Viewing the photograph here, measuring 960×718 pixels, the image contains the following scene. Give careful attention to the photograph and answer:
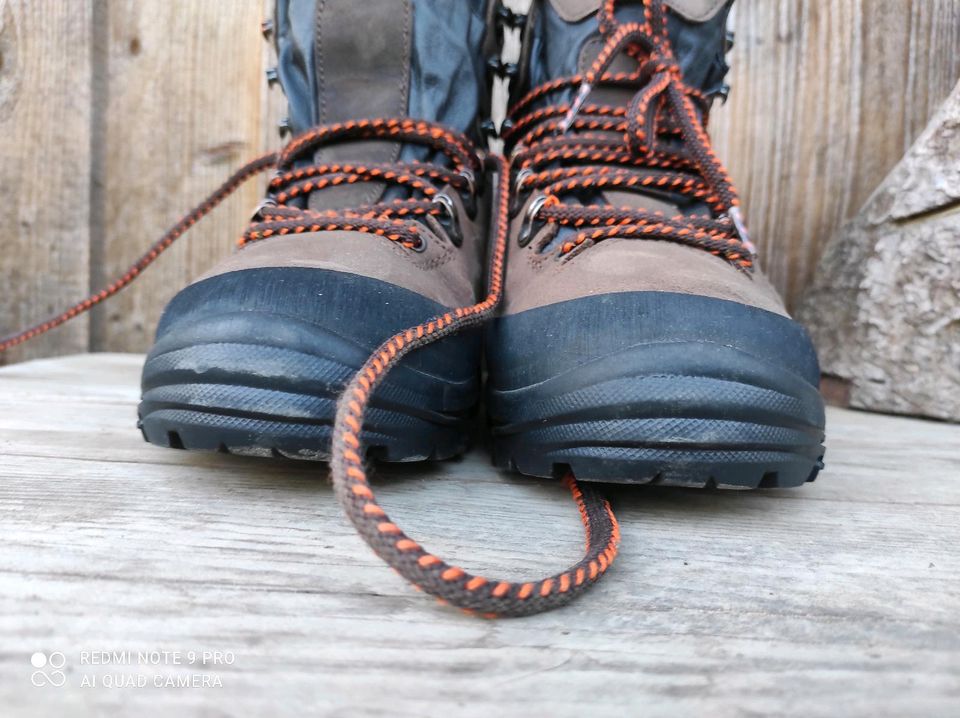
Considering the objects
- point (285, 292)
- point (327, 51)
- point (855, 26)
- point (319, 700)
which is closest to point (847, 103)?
point (855, 26)

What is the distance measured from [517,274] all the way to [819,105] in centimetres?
76

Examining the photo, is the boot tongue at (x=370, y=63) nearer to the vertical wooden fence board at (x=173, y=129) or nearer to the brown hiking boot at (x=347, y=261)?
the brown hiking boot at (x=347, y=261)

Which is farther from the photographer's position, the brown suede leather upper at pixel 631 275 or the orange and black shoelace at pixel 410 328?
the brown suede leather upper at pixel 631 275

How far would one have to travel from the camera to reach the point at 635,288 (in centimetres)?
47

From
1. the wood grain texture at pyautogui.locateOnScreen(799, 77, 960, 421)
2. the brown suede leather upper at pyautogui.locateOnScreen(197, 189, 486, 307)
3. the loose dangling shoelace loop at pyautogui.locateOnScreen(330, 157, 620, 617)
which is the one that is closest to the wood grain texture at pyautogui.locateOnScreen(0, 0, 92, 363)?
the brown suede leather upper at pyautogui.locateOnScreen(197, 189, 486, 307)

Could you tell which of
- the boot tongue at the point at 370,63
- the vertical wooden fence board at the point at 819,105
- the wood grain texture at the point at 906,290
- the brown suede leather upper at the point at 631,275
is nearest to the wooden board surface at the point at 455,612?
the brown suede leather upper at the point at 631,275

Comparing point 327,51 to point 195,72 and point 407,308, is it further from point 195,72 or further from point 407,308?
point 195,72

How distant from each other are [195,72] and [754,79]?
94 cm

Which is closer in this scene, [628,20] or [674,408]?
[674,408]

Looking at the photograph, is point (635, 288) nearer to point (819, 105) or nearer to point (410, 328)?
point (410, 328)

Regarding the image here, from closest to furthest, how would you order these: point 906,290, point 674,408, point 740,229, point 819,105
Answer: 1. point 674,408
2. point 740,229
3. point 906,290
4. point 819,105

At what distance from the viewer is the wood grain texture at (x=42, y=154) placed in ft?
3.58

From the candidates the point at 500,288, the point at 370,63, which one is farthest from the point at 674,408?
the point at 370,63
